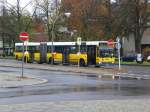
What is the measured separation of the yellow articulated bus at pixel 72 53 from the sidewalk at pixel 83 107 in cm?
3636

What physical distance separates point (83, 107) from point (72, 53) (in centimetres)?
4199

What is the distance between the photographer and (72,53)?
57844mm

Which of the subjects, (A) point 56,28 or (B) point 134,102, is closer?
(B) point 134,102

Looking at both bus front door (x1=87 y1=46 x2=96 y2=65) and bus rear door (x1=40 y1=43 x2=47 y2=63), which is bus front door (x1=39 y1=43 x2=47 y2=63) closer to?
bus rear door (x1=40 y1=43 x2=47 y2=63)

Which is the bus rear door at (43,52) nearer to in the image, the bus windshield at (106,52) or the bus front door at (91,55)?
the bus front door at (91,55)

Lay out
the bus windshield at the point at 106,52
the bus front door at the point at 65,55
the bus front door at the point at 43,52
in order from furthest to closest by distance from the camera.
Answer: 1. the bus front door at the point at 43,52
2. the bus front door at the point at 65,55
3. the bus windshield at the point at 106,52

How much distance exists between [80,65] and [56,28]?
126 ft

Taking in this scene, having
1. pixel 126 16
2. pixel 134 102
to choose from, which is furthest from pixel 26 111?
pixel 126 16

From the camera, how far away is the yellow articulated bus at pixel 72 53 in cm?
5384

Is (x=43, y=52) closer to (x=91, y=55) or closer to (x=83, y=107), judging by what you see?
(x=91, y=55)

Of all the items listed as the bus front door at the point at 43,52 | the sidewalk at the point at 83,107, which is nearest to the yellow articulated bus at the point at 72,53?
the bus front door at the point at 43,52

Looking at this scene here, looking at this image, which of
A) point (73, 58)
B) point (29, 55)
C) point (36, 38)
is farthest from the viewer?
point (36, 38)

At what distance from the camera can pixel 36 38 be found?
12156cm

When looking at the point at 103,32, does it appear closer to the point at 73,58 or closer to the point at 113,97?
the point at 73,58
